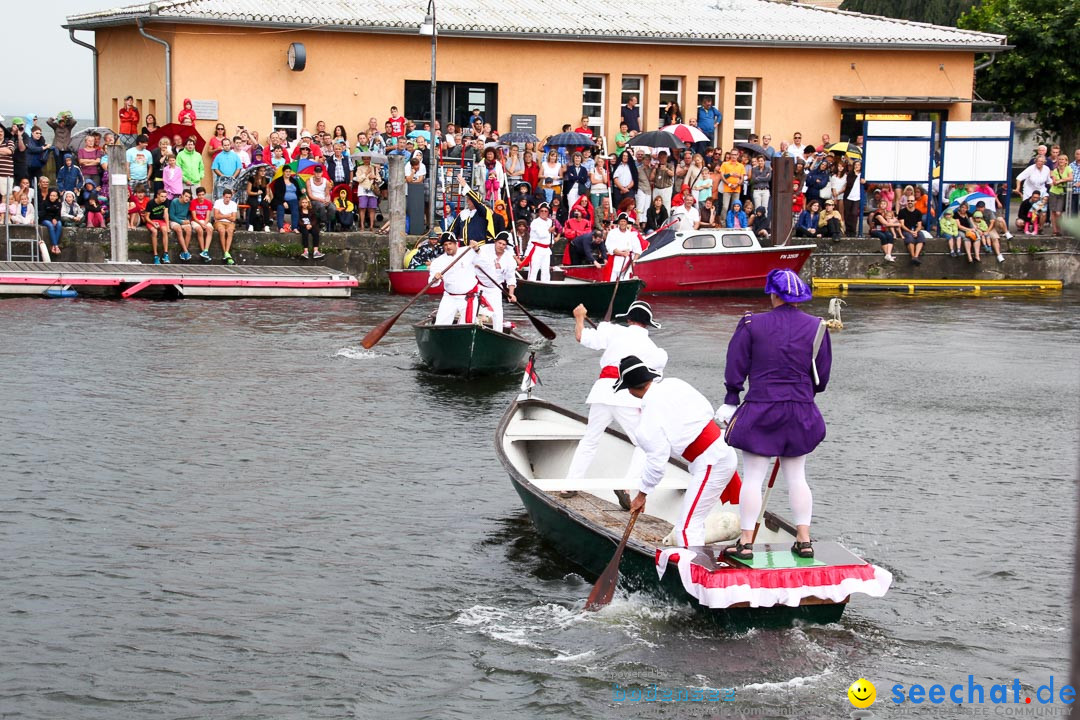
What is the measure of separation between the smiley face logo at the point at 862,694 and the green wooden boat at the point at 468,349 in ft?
35.1

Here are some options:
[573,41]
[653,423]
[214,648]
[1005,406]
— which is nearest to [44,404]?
[214,648]

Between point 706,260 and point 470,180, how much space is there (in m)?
5.11

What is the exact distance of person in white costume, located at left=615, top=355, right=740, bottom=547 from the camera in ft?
31.9

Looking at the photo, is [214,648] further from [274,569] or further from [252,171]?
[252,171]

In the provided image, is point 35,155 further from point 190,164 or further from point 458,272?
point 458,272

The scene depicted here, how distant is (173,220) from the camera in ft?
93.4

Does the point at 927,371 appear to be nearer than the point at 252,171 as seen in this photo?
Yes

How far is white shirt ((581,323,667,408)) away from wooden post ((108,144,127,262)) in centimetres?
1613

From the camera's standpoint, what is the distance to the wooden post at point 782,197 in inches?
1159

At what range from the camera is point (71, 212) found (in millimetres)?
28484

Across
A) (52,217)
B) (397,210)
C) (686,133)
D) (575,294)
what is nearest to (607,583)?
(575,294)

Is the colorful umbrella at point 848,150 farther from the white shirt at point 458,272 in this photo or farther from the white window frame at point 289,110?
the white shirt at point 458,272

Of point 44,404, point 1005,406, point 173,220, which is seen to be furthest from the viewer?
point 173,220

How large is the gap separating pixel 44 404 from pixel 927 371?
40.0 feet
